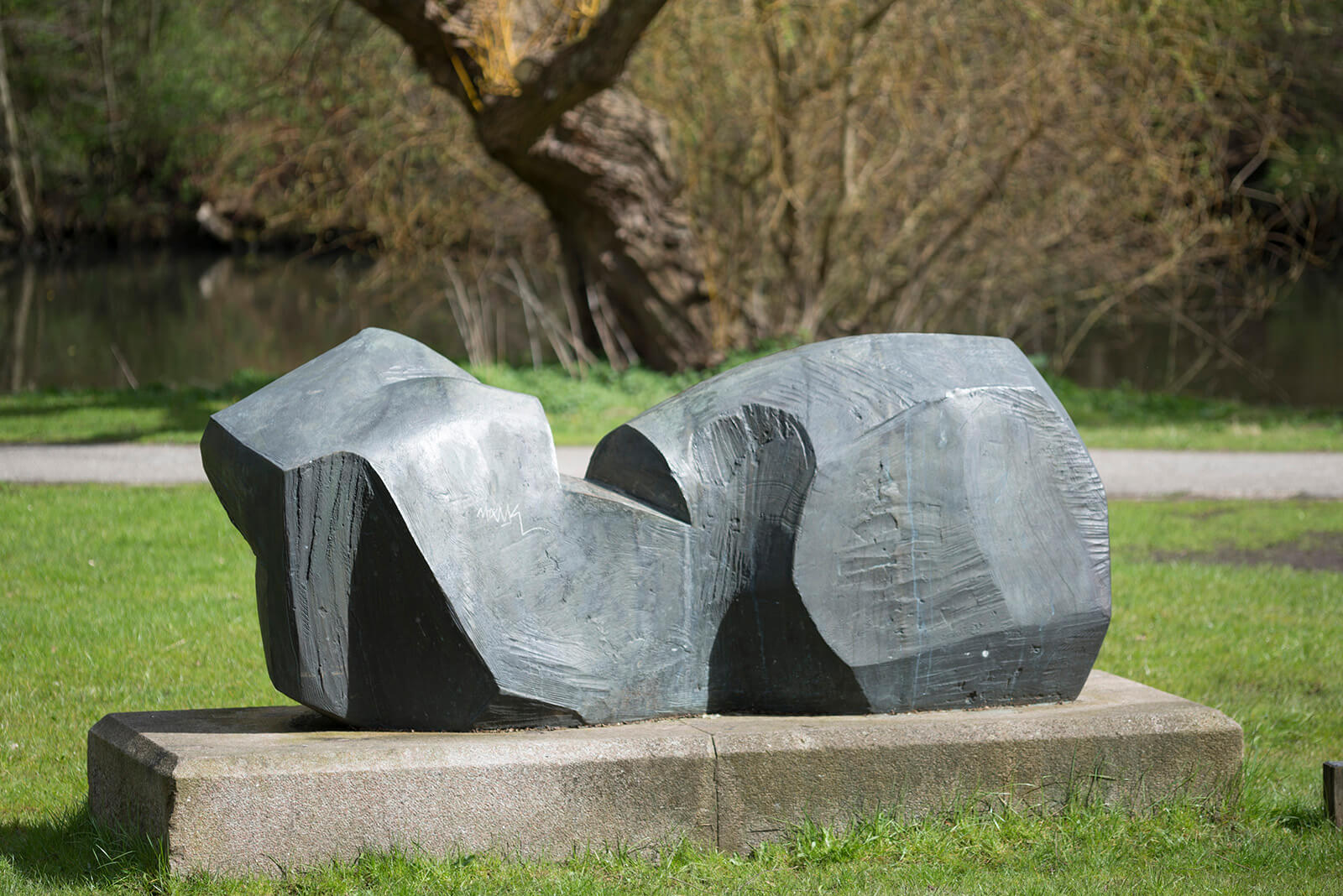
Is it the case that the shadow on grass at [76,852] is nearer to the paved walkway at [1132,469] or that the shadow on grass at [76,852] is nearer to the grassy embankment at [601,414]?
the paved walkway at [1132,469]

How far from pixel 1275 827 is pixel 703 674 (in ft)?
5.51

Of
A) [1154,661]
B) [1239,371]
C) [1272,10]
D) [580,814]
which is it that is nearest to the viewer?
[580,814]

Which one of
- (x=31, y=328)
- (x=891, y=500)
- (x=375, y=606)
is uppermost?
(x=891, y=500)

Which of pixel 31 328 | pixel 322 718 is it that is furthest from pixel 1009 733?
pixel 31 328

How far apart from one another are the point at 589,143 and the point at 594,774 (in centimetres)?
985

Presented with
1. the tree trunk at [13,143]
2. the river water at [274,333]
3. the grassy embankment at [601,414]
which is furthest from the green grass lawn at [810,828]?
the tree trunk at [13,143]

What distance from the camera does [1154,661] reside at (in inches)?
229

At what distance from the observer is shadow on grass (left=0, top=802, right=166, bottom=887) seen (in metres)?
3.47

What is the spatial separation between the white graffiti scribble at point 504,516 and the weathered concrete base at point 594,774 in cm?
54

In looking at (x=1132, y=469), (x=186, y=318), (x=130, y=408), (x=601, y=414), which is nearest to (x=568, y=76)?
(x=601, y=414)

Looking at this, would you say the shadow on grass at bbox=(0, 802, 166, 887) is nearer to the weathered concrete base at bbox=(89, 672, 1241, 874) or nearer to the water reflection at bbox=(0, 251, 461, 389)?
the weathered concrete base at bbox=(89, 672, 1241, 874)

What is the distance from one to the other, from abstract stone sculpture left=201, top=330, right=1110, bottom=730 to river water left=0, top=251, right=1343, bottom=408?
11153 millimetres

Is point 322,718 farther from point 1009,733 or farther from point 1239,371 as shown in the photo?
point 1239,371

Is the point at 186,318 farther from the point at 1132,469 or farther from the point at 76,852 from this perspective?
the point at 76,852
